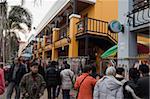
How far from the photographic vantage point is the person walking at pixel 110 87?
643 centimetres

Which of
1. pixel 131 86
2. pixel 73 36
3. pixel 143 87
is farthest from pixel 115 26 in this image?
pixel 73 36

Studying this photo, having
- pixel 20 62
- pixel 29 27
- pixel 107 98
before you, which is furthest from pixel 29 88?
pixel 29 27

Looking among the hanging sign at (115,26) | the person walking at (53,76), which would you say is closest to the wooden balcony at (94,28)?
the hanging sign at (115,26)

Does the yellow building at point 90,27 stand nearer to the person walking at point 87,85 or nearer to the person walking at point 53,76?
the person walking at point 53,76

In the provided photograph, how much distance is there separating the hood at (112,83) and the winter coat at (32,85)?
74.1 inches

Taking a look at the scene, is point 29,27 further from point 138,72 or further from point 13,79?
point 138,72

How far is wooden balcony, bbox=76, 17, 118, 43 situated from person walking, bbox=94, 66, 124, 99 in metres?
11.7

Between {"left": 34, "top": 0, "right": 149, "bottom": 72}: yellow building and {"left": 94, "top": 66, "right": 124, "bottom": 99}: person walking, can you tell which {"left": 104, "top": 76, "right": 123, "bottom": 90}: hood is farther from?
{"left": 34, "top": 0, "right": 149, "bottom": 72}: yellow building

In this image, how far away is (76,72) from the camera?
15.9 meters

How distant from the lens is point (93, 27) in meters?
19.0

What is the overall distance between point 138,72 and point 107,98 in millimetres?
879

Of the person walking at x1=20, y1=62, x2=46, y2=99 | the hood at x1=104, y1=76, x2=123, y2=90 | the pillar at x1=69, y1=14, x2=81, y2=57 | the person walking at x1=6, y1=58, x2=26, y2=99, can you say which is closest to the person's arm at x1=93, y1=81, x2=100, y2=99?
the hood at x1=104, y1=76, x2=123, y2=90

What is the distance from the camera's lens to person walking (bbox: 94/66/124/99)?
643cm

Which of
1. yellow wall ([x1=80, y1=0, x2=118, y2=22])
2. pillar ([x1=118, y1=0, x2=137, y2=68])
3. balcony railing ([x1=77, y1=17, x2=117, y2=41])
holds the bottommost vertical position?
pillar ([x1=118, y1=0, x2=137, y2=68])
